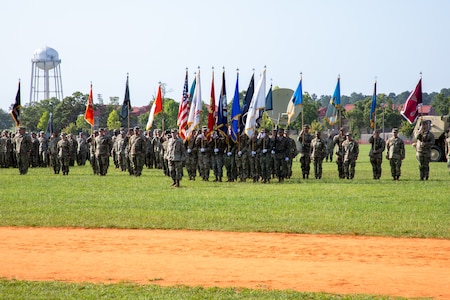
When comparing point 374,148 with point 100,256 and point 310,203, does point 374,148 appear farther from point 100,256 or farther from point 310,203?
point 100,256

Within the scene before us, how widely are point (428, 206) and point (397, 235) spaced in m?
4.76

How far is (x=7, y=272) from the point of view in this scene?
37.9 ft

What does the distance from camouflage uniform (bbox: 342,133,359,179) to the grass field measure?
1336 mm

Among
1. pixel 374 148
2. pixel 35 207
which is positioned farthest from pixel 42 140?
pixel 35 207

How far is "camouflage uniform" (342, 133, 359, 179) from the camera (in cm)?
2989

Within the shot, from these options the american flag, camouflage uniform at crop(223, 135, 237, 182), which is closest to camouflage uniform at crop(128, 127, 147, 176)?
the american flag

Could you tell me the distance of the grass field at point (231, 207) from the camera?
16281 millimetres

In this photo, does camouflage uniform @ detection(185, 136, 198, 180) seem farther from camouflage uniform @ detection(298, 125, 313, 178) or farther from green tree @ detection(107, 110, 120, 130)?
green tree @ detection(107, 110, 120, 130)

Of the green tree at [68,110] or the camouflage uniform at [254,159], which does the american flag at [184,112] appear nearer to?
the camouflage uniform at [254,159]

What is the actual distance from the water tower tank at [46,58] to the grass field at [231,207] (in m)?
102

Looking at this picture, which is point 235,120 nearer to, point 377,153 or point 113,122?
point 377,153

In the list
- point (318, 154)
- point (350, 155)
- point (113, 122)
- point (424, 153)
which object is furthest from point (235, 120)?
point (113, 122)

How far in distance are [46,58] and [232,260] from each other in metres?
119

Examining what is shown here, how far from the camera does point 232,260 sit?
41.8 ft
